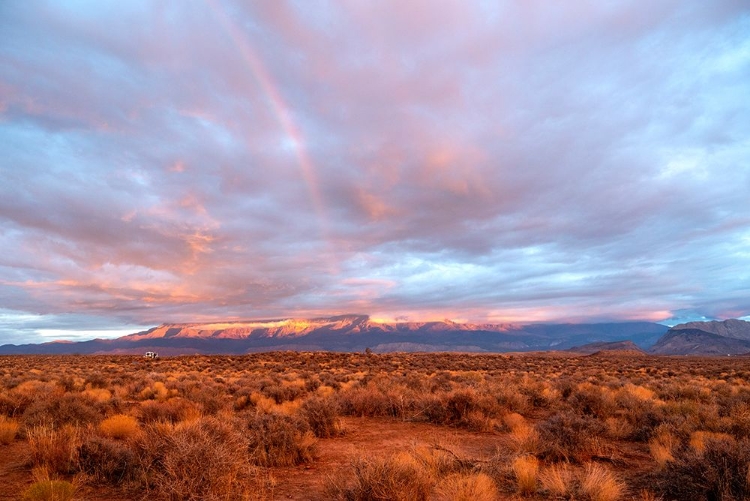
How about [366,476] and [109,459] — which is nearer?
[366,476]

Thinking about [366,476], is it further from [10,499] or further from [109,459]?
[10,499]

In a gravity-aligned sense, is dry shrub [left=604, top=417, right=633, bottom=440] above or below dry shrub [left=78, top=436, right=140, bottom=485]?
below

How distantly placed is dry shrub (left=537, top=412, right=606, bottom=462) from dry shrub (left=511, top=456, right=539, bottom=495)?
164 centimetres

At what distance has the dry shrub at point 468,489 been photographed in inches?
263

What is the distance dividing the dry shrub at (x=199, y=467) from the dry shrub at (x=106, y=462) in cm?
35

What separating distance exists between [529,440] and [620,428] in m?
4.04

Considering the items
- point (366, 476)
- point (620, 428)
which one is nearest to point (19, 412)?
point (366, 476)

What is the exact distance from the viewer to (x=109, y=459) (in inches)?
343

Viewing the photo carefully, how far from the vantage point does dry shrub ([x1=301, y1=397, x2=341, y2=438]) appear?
508 inches

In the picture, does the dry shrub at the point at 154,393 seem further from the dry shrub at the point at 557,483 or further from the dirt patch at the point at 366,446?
the dry shrub at the point at 557,483

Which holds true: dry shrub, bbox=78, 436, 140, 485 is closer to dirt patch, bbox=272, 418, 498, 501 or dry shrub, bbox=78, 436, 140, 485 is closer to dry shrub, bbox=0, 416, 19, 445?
dirt patch, bbox=272, 418, 498, 501

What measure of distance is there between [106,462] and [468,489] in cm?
722

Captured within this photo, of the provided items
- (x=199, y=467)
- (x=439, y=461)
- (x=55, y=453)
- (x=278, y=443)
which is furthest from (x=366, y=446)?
(x=55, y=453)

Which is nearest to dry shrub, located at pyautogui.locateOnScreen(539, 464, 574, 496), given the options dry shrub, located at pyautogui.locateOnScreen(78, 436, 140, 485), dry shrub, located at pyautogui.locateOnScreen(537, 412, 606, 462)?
dry shrub, located at pyautogui.locateOnScreen(537, 412, 606, 462)
